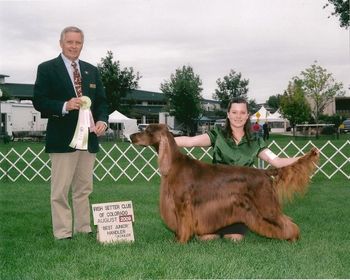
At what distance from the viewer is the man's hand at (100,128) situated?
491cm

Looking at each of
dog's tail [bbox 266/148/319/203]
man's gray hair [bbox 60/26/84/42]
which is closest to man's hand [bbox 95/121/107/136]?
man's gray hair [bbox 60/26/84/42]

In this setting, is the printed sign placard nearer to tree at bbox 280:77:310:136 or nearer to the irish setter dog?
the irish setter dog

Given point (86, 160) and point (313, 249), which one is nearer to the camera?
point (313, 249)

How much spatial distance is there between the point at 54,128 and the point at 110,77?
1392 inches

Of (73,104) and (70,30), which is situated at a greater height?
(70,30)

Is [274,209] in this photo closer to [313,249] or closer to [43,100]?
[313,249]

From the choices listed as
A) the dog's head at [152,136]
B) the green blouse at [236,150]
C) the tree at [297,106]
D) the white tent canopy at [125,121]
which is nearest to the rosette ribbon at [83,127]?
the dog's head at [152,136]

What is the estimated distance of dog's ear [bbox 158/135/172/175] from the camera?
4.50m

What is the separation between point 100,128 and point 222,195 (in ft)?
4.72

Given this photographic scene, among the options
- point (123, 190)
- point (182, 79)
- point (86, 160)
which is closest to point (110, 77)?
point (182, 79)

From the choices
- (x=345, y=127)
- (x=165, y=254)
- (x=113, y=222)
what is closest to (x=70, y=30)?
(x=113, y=222)

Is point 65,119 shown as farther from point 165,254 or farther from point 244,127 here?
point 244,127

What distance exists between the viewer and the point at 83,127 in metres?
4.75

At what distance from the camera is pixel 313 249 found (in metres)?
4.34
